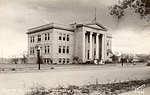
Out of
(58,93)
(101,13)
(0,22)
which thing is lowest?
(58,93)

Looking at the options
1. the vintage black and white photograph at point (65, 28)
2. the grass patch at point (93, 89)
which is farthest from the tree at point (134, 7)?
the grass patch at point (93, 89)

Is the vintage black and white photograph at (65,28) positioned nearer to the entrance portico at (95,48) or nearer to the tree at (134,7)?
the tree at (134,7)

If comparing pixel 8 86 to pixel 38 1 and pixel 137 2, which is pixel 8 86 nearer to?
pixel 38 1

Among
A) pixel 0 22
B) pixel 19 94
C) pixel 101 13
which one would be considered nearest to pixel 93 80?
pixel 101 13

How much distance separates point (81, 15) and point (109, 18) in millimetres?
483

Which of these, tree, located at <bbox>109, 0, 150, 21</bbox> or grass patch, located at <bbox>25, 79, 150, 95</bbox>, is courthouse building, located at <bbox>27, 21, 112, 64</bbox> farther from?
grass patch, located at <bbox>25, 79, 150, 95</bbox>

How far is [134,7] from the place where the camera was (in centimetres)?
368

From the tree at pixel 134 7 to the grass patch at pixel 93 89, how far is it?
1068 millimetres

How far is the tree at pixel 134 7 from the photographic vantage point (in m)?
3.48

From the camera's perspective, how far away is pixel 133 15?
354cm

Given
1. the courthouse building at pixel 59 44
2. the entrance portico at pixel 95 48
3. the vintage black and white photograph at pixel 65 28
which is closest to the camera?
the vintage black and white photograph at pixel 65 28

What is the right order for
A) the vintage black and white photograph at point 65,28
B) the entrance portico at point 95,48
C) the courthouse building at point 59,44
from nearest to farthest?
the vintage black and white photograph at point 65,28 → the courthouse building at point 59,44 → the entrance portico at point 95,48

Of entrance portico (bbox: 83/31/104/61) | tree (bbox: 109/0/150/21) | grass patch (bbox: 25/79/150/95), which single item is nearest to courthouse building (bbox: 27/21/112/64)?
entrance portico (bbox: 83/31/104/61)

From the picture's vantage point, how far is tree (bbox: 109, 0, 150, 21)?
3.48 m
